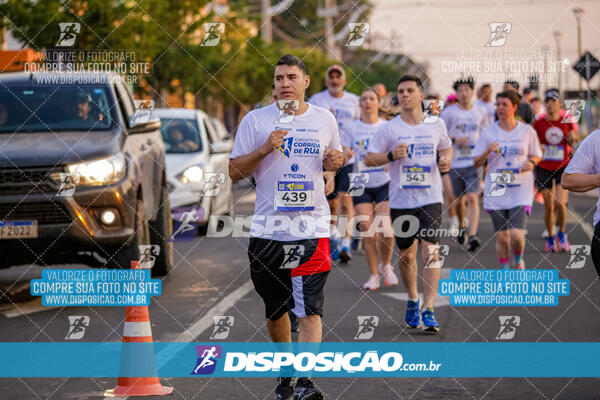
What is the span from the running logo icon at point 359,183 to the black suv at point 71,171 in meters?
2.32

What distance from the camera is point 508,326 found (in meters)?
9.59

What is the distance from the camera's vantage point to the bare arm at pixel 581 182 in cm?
676

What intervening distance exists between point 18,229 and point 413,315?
11.7 ft

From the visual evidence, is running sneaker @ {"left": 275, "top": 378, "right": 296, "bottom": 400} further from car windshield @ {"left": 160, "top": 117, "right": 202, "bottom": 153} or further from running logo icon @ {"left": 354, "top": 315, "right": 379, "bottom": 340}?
car windshield @ {"left": 160, "top": 117, "right": 202, "bottom": 153}

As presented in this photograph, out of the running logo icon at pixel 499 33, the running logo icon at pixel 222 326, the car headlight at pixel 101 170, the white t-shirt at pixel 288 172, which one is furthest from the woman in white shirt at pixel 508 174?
the white t-shirt at pixel 288 172

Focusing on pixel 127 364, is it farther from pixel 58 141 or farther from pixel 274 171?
pixel 58 141

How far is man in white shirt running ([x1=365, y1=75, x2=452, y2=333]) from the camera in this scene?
9688 mm

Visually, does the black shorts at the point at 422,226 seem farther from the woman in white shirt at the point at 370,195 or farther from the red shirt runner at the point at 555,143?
the red shirt runner at the point at 555,143

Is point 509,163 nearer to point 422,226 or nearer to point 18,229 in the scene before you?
point 422,226

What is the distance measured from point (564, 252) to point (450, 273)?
104 inches

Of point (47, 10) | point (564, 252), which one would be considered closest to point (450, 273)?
point (564, 252)

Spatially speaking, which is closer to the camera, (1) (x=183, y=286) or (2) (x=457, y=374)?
(2) (x=457, y=374)

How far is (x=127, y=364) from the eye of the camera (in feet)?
24.0

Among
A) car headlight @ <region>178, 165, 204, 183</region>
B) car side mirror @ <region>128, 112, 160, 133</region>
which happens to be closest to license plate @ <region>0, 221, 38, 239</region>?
car side mirror @ <region>128, 112, 160, 133</region>
